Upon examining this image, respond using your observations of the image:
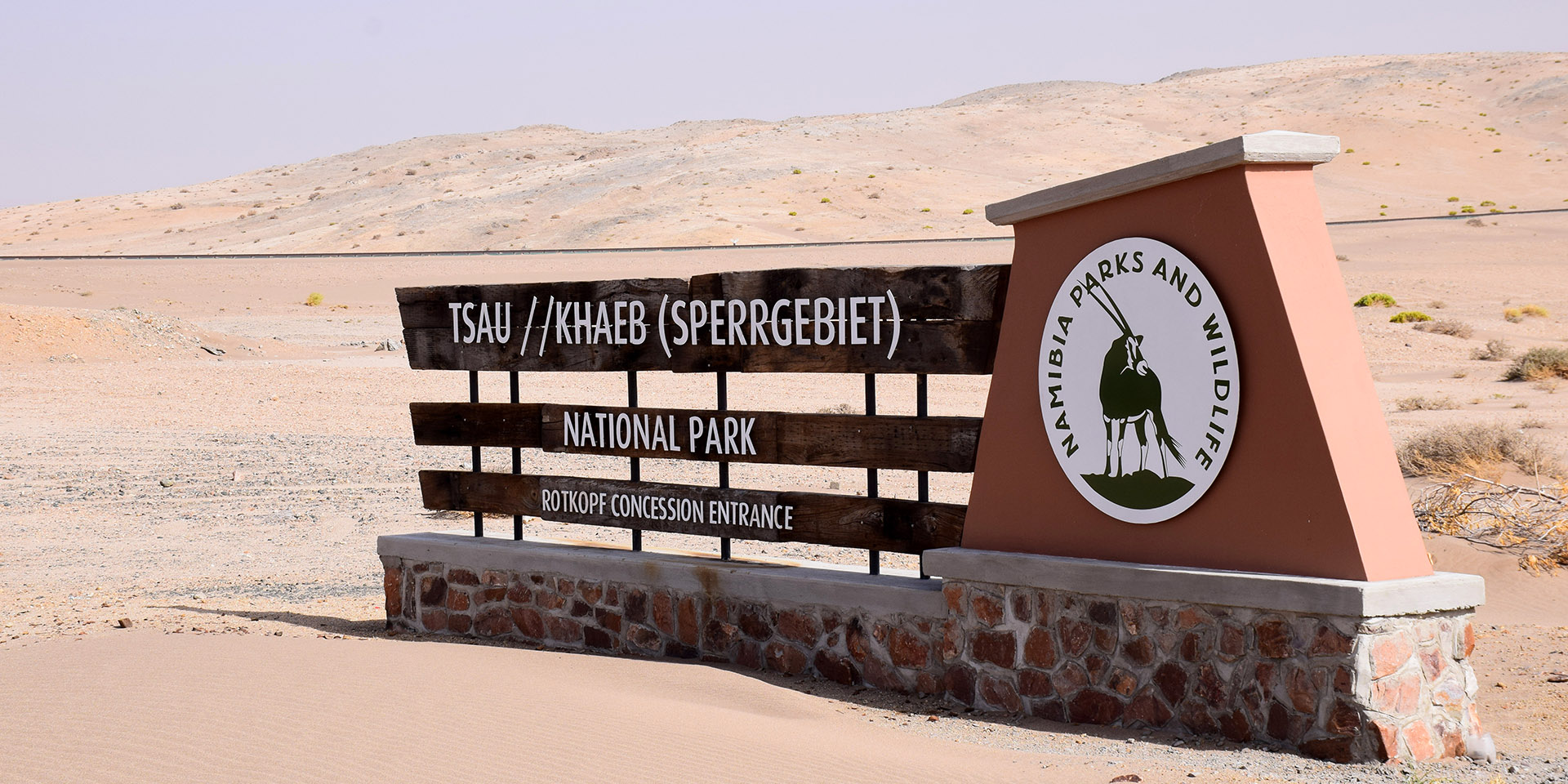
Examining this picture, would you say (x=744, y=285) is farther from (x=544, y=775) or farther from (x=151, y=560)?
(x=151, y=560)

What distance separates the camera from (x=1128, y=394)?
246 inches

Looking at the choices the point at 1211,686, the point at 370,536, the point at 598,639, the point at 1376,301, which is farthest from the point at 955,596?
the point at 1376,301

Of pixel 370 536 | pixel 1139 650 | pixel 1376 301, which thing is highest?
pixel 1376 301

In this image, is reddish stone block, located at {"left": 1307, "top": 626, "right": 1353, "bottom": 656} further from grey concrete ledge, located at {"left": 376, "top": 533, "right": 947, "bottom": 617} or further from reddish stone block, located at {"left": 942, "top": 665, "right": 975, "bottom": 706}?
grey concrete ledge, located at {"left": 376, "top": 533, "right": 947, "bottom": 617}

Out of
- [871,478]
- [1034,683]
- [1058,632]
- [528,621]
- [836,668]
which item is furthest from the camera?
[528,621]

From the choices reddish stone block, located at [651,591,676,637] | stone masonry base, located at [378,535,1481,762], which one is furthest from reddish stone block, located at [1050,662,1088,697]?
reddish stone block, located at [651,591,676,637]

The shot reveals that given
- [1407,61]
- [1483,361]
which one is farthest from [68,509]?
[1407,61]

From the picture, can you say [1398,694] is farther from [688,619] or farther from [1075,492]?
[688,619]

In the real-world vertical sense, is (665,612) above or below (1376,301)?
below

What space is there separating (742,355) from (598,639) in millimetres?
2080

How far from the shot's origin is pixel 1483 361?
27.9 meters

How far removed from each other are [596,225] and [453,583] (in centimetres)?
7002

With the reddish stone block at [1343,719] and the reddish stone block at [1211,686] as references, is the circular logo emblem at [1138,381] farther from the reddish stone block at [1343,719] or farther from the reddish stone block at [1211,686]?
the reddish stone block at [1343,719]

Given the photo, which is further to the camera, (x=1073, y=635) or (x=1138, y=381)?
(x=1073, y=635)
